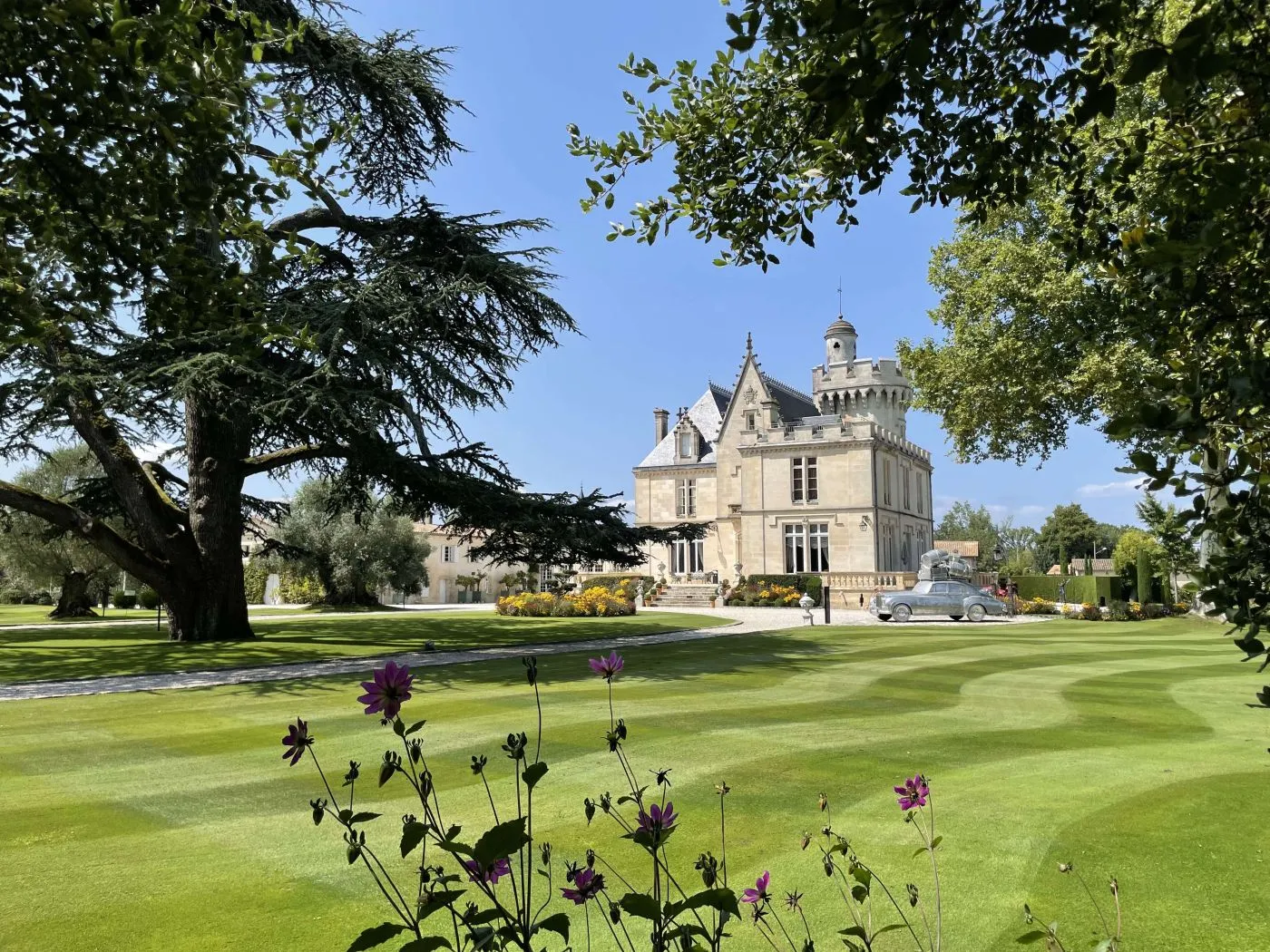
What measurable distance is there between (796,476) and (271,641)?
3098cm

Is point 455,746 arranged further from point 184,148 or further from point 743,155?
point 743,155

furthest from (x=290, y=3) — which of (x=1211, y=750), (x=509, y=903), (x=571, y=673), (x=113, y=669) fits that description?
(x=1211, y=750)

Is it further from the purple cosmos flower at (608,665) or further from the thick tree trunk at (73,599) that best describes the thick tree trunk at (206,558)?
the thick tree trunk at (73,599)

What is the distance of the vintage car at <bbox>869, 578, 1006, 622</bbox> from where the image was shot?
30188 mm

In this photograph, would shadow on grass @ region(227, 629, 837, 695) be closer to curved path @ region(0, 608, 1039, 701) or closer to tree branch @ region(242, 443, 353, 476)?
curved path @ region(0, 608, 1039, 701)

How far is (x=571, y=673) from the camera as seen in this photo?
13414mm

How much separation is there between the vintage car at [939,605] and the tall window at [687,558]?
20.0m

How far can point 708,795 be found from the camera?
5820mm

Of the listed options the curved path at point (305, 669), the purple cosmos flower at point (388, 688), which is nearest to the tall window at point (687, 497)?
the curved path at point (305, 669)

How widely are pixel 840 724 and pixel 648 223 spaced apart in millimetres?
6154

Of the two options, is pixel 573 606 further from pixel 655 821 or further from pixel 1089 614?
pixel 655 821

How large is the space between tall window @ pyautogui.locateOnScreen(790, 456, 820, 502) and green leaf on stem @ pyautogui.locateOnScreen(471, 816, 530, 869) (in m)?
43.6

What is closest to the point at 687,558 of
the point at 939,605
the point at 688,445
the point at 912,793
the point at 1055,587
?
the point at 688,445

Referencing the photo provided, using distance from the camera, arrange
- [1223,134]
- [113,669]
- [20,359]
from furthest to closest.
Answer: [20,359], [113,669], [1223,134]
